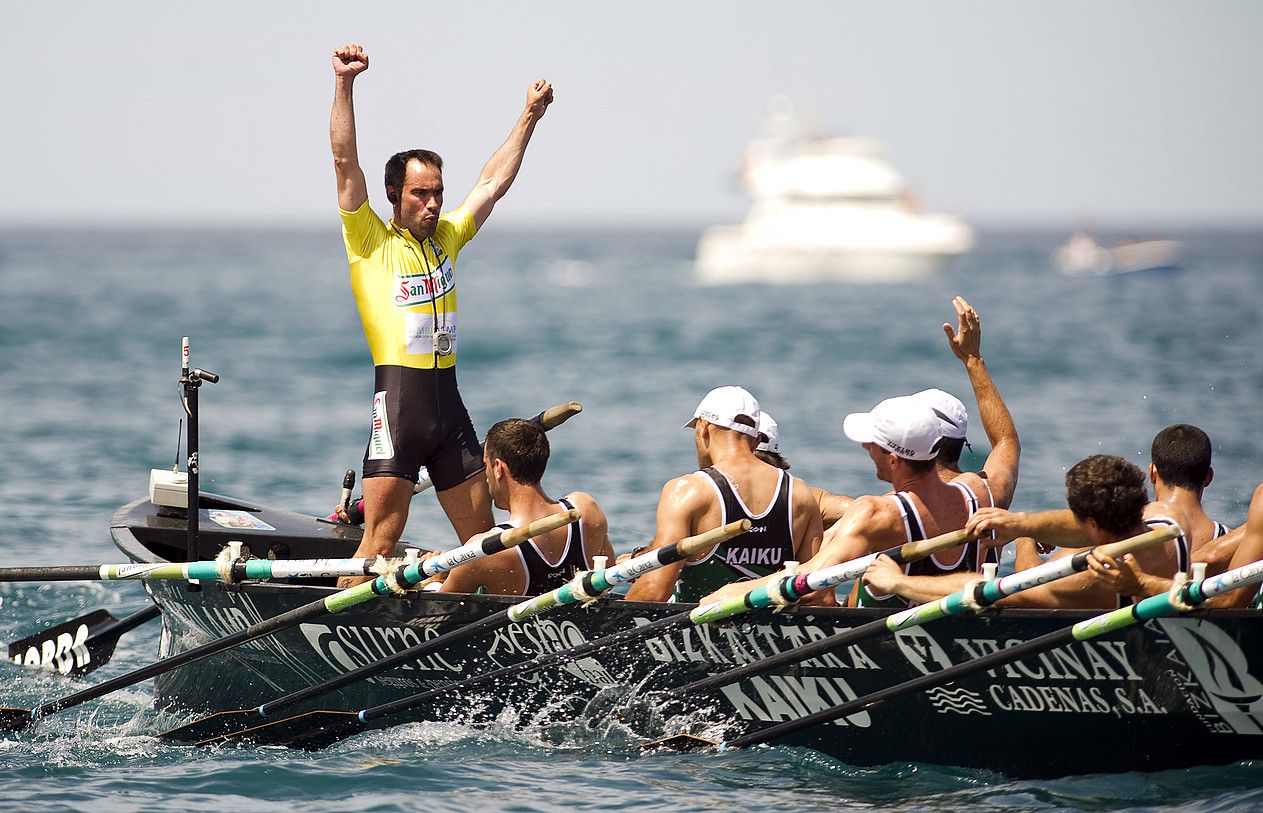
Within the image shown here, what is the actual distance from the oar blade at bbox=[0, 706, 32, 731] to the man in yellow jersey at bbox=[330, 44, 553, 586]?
2209 millimetres

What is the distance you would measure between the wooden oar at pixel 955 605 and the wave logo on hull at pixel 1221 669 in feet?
1.64

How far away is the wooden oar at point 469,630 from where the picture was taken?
20.8 feet

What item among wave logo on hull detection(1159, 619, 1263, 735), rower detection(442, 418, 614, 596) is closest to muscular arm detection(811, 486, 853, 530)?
rower detection(442, 418, 614, 596)

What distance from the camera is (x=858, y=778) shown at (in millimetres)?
6949

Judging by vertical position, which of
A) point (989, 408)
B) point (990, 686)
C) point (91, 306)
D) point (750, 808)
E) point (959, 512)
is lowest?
point (750, 808)

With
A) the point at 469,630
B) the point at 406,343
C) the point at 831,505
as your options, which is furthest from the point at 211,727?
the point at 831,505

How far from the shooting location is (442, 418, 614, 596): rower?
6.99 m

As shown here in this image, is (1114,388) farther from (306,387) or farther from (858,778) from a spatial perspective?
(858,778)

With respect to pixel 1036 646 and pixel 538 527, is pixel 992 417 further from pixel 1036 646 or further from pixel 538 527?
pixel 538 527

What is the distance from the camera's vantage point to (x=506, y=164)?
830cm

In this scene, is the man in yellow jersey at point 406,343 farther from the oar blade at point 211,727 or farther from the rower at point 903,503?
the rower at point 903,503

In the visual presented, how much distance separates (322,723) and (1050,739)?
11.9 feet

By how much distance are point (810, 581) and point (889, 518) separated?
52 cm

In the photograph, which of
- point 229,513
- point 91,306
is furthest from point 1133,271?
point 229,513
